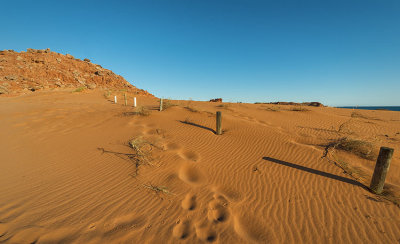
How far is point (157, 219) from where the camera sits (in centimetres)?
254

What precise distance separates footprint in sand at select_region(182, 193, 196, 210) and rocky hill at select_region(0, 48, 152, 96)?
25.8 m

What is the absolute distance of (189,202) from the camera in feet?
9.63

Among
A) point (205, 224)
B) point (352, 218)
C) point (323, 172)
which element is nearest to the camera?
point (205, 224)

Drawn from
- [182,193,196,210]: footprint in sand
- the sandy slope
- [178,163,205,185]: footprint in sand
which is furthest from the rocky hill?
[182,193,196,210]: footprint in sand

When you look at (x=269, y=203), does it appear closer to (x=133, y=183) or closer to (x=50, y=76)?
(x=133, y=183)

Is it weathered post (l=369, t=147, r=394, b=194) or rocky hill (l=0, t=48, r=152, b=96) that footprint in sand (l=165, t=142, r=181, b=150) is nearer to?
weathered post (l=369, t=147, r=394, b=194)

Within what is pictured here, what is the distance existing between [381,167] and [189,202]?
3877 mm

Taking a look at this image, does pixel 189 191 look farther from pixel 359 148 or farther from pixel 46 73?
pixel 46 73

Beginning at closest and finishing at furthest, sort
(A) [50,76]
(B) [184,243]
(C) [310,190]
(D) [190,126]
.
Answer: (B) [184,243] → (C) [310,190] → (D) [190,126] → (A) [50,76]

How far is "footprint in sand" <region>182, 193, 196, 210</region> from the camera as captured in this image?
2814mm

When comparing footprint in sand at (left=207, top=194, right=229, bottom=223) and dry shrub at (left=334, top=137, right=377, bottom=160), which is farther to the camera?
dry shrub at (left=334, top=137, right=377, bottom=160)

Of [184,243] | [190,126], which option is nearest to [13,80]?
[190,126]

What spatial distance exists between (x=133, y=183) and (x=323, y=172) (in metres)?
4.65

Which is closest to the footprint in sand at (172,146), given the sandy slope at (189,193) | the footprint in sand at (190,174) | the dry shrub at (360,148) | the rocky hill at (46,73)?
the sandy slope at (189,193)
